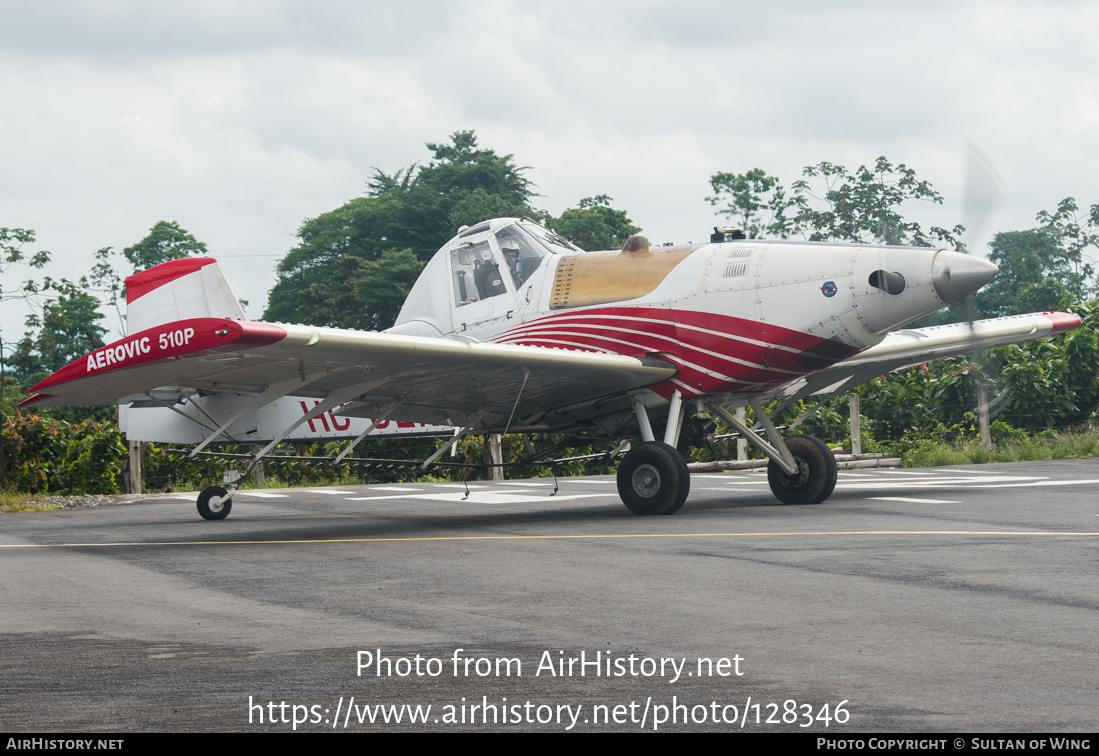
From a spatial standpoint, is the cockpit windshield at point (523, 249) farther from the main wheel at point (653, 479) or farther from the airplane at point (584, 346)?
the main wheel at point (653, 479)

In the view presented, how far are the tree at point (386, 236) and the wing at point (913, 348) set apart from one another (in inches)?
1422

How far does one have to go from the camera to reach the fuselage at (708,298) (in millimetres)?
9570

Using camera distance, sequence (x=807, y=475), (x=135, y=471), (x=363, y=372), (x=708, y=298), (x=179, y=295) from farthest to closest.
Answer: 1. (x=135, y=471)
2. (x=179, y=295)
3. (x=807, y=475)
4. (x=708, y=298)
5. (x=363, y=372)

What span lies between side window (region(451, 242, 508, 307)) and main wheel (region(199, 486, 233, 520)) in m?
3.49

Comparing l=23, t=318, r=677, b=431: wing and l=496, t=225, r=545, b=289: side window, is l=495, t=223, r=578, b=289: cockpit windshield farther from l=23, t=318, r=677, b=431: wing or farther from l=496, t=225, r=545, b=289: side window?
l=23, t=318, r=677, b=431: wing

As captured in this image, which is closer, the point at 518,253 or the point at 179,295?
the point at 518,253

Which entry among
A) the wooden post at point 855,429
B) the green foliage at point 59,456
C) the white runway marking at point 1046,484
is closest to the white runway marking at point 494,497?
the white runway marking at point 1046,484

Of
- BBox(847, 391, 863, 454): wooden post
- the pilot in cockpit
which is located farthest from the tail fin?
BBox(847, 391, 863, 454): wooden post

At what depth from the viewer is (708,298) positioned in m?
10.3

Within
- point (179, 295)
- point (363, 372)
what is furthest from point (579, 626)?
point (179, 295)

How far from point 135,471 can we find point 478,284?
9587 mm

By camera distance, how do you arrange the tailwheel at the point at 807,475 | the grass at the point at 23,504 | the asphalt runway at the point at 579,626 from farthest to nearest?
1. the grass at the point at 23,504
2. the tailwheel at the point at 807,475
3. the asphalt runway at the point at 579,626

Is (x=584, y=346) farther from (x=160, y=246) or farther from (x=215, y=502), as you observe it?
(x=160, y=246)
